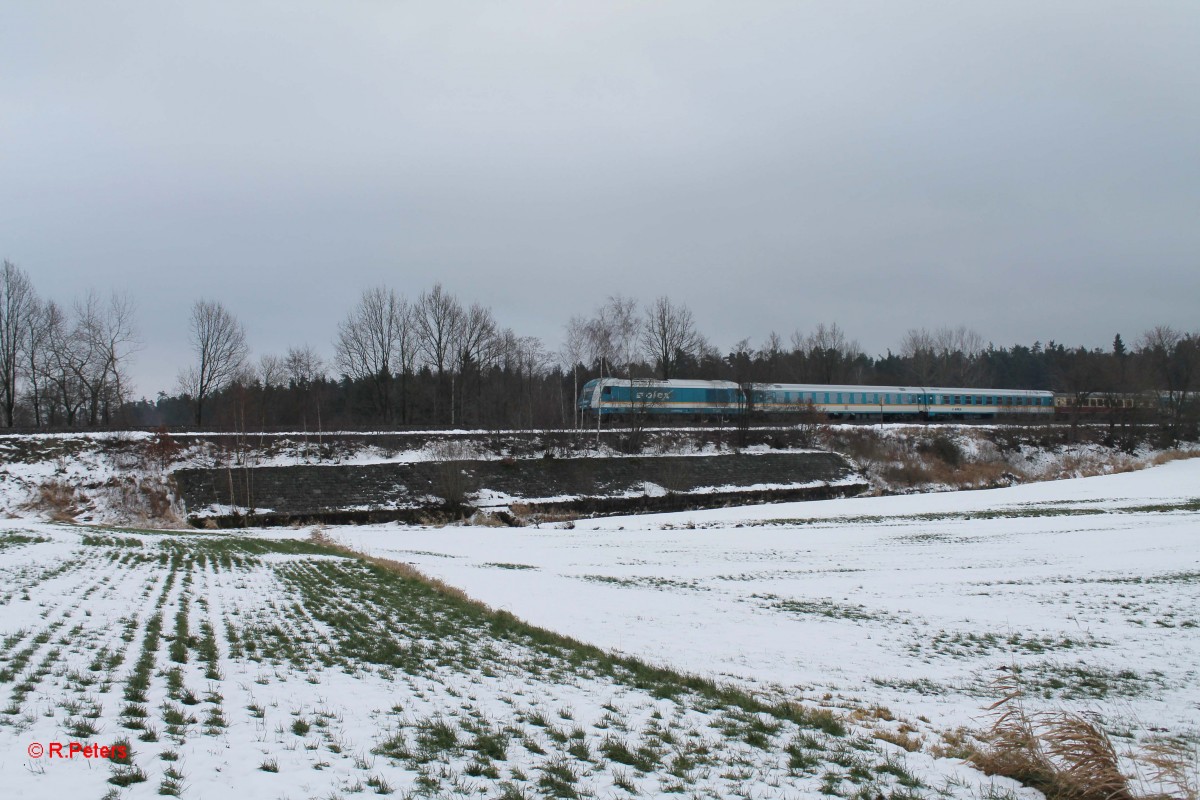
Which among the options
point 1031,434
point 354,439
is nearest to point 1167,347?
point 1031,434

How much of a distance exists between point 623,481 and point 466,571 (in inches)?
1043

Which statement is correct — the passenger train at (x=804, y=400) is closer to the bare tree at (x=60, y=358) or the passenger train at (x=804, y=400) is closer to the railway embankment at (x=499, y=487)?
the railway embankment at (x=499, y=487)

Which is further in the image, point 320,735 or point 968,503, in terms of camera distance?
point 968,503

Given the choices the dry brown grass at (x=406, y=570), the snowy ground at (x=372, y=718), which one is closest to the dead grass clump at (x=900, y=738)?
the snowy ground at (x=372, y=718)

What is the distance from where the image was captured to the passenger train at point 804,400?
197 ft

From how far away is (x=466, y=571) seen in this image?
2191 centimetres

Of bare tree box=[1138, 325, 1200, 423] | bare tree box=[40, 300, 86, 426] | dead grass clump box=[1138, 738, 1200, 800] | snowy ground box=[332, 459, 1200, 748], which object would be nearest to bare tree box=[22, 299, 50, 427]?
bare tree box=[40, 300, 86, 426]

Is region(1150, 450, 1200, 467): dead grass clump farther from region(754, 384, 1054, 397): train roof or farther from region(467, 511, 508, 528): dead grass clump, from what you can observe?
region(467, 511, 508, 528): dead grass clump

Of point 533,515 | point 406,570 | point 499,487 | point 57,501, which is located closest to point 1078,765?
point 406,570

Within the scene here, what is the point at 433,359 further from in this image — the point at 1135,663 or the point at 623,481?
the point at 1135,663

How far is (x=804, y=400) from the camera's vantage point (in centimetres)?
6700

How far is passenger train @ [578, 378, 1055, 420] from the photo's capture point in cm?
6006

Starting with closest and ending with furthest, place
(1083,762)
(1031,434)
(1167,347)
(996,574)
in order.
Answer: (1083,762), (996,574), (1031,434), (1167,347)

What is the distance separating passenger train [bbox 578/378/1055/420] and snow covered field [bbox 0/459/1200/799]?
35.8 meters
